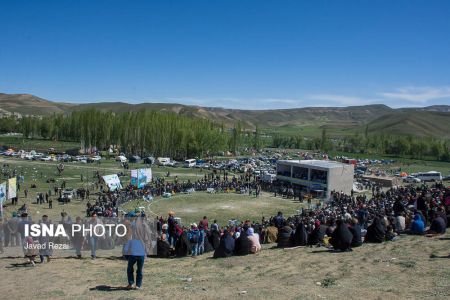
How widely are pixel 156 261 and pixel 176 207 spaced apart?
24.9 metres

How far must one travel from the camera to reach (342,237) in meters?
14.3

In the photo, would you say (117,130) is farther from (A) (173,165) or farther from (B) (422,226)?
(B) (422,226)

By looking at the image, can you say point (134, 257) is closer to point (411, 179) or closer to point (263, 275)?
point (263, 275)

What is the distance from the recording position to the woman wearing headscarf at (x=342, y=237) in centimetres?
1428

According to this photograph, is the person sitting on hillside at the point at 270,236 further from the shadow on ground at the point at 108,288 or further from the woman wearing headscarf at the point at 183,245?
the shadow on ground at the point at 108,288

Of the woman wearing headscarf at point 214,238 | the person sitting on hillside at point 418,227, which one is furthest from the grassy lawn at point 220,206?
the person sitting on hillside at point 418,227

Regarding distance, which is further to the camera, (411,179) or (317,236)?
(411,179)

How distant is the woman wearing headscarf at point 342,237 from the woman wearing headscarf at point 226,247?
3.57m

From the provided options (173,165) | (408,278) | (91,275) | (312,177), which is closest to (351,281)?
(408,278)

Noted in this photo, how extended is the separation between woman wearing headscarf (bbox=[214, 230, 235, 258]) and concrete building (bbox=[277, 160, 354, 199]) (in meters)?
35.5

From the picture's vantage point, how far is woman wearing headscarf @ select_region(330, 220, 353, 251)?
14281 mm

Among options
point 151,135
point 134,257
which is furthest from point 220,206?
point 151,135

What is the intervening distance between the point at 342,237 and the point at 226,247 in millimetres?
3997

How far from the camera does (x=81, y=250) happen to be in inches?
592
